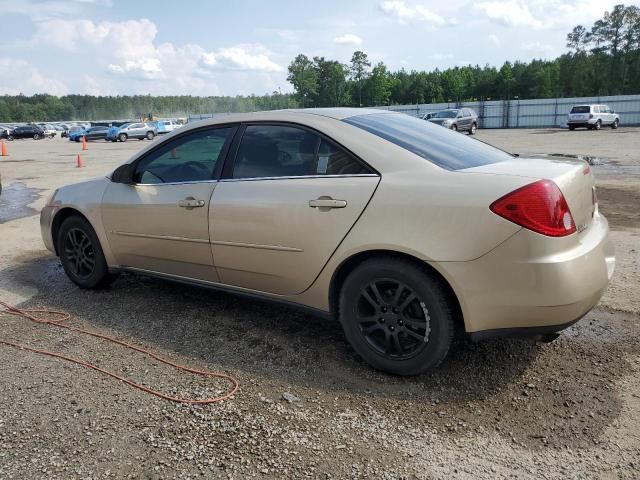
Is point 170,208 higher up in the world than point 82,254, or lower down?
higher up

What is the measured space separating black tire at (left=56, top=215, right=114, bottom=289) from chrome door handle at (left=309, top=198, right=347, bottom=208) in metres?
2.42

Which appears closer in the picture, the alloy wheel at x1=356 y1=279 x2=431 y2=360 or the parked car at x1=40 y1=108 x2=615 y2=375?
the parked car at x1=40 y1=108 x2=615 y2=375

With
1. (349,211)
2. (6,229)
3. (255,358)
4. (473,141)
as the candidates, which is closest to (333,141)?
(349,211)

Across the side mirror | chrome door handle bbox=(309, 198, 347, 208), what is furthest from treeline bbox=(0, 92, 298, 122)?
chrome door handle bbox=(309, 198, 347, 208)

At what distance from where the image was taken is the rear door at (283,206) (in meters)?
3.18

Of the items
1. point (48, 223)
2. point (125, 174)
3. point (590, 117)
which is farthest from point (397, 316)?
point (590, 117)

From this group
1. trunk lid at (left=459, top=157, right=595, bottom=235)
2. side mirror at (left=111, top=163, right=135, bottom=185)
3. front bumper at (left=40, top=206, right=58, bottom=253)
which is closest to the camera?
trunk lid at (left=459, top=157, right=595, bottom=235)

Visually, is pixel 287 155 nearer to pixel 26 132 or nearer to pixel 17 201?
pixel 17 201

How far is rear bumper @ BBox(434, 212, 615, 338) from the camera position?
2.64 m

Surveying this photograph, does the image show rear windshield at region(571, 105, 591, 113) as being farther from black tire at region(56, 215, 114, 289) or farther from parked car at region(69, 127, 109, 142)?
parked car at region(69, 127, 109, 142)

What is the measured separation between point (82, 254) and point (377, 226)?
10.4 feet

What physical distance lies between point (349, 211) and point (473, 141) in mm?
1402

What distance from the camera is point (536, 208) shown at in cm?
266

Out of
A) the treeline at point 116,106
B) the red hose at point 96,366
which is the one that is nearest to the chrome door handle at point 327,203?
the red hose at point 96,366
